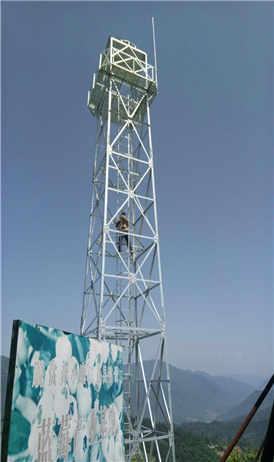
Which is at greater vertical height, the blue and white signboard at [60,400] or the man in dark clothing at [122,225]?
the man in dark clothing at [122,225]

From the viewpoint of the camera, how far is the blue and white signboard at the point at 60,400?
371 cm

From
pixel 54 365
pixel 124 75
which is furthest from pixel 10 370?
pixel 124 75

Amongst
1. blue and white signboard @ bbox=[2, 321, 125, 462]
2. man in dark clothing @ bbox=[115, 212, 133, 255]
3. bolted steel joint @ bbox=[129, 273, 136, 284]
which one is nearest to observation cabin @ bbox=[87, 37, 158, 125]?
man in dark clothing @ bbox=[115, 212, 133, 255]

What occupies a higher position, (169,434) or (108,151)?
(108,151)

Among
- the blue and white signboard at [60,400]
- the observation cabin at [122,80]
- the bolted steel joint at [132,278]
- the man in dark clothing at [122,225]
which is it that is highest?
the observation cabin at [122,80]

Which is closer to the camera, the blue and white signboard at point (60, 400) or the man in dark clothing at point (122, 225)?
the blue and white signboard at point (60, 400)

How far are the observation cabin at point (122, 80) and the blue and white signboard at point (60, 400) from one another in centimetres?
1023

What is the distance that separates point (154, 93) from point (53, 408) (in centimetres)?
1278

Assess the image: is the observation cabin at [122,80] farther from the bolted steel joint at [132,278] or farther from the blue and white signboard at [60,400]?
the blue and white signboard at [60,400]

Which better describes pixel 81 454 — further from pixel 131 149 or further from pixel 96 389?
pixel 131 149

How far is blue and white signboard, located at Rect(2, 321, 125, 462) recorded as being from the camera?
3715 millimetres

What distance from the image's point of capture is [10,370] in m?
3.69

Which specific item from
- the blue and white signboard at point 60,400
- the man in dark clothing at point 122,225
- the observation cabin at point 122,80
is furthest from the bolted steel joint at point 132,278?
the observation cabin at point 122,80

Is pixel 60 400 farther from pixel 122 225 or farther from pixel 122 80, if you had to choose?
pixel 122 80
